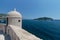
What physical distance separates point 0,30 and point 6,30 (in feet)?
4.26

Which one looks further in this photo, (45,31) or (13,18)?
(45,31)

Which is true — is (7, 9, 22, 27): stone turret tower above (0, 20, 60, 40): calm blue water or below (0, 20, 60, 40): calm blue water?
above

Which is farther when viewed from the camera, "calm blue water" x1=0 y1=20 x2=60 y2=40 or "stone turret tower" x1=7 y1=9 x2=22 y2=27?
"calm blue water" x1=0 y1=20 x2=60 y2=40

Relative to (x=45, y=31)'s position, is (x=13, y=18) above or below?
above

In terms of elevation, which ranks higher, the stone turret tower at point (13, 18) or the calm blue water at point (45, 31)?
the stone turret tower at point (13, 18)

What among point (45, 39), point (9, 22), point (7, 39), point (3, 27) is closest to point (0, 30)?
point (3, 27)

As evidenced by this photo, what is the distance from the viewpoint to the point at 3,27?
13.8 m

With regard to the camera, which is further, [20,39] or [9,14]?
[9,14]

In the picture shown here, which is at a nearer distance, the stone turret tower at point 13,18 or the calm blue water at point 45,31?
the stone turret tower at point 13,18

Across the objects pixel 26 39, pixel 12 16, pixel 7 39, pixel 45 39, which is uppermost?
pixel 12 16

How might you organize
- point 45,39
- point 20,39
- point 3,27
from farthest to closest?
point 45,39 < point 3,27 < point 20,39

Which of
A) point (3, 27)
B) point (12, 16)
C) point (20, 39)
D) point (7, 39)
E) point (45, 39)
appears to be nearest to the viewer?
point (20, 39)

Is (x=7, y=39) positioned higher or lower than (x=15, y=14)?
lower

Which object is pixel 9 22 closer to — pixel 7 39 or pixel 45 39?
pixel 7 39
